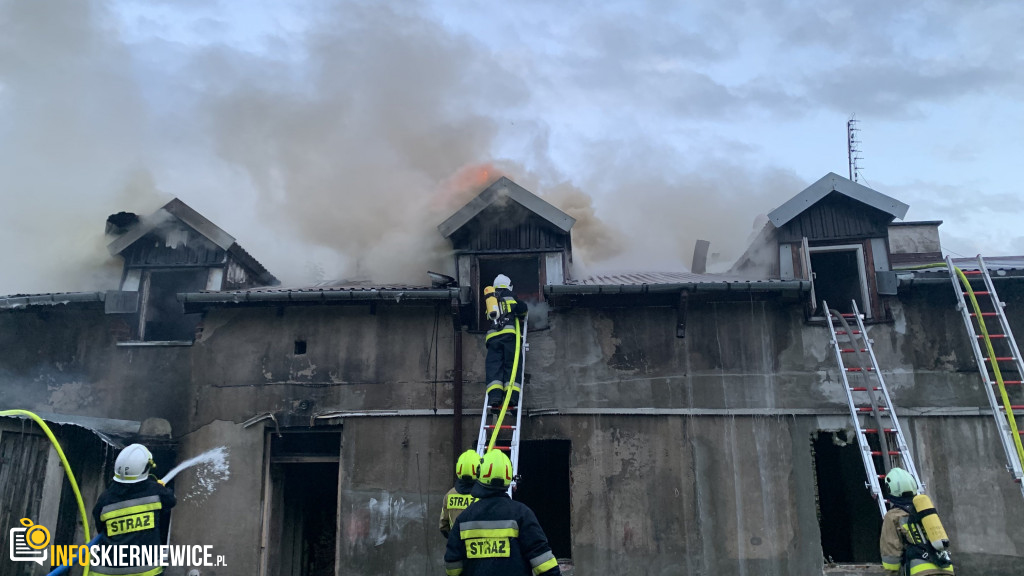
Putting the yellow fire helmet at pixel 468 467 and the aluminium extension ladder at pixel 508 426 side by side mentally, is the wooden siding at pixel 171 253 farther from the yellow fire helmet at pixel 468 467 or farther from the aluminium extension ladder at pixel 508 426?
the yellow fire helmet at pixel 468 467

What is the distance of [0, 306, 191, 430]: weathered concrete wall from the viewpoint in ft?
31.3

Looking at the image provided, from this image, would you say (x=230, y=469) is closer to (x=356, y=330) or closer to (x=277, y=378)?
(x=277, y=378)

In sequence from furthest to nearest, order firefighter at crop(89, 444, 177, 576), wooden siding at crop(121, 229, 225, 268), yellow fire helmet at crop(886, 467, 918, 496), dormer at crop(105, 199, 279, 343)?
wooden siding at crop(121, 229, 225, 268) < dormer at crop(105, 199, 279, 343) < yellow fire helmet at crop(886, 467, 918, 496) < firefighter at crop(89, 444, 177, 576)

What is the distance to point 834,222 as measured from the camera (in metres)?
10.0

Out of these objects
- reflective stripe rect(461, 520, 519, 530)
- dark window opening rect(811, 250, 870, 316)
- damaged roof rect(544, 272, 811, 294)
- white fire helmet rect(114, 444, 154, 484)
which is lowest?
reflective stripe rect(461, 520, 519, 530)

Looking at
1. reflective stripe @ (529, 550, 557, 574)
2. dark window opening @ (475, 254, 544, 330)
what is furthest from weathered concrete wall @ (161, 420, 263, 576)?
reflective stripe @ (529, 550, 557, 574)

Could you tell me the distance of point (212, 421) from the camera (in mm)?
9391

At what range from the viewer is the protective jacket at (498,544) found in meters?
4.96

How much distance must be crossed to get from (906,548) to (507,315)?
4.76 meters

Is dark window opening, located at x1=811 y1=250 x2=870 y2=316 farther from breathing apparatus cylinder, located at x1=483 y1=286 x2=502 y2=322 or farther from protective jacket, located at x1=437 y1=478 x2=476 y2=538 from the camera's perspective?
protective jacket, located at x1=437 y1=478 x2=476 y2=538

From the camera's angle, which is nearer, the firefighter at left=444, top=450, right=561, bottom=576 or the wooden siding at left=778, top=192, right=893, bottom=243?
the firefighter at left=444, top=450, right=561, bottom=576

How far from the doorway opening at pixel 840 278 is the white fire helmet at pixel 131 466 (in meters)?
8.16

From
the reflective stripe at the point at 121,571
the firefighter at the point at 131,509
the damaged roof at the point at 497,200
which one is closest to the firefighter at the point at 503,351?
the damaged roof at the point at 497,200

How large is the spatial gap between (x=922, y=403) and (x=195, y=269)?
1010 cm
